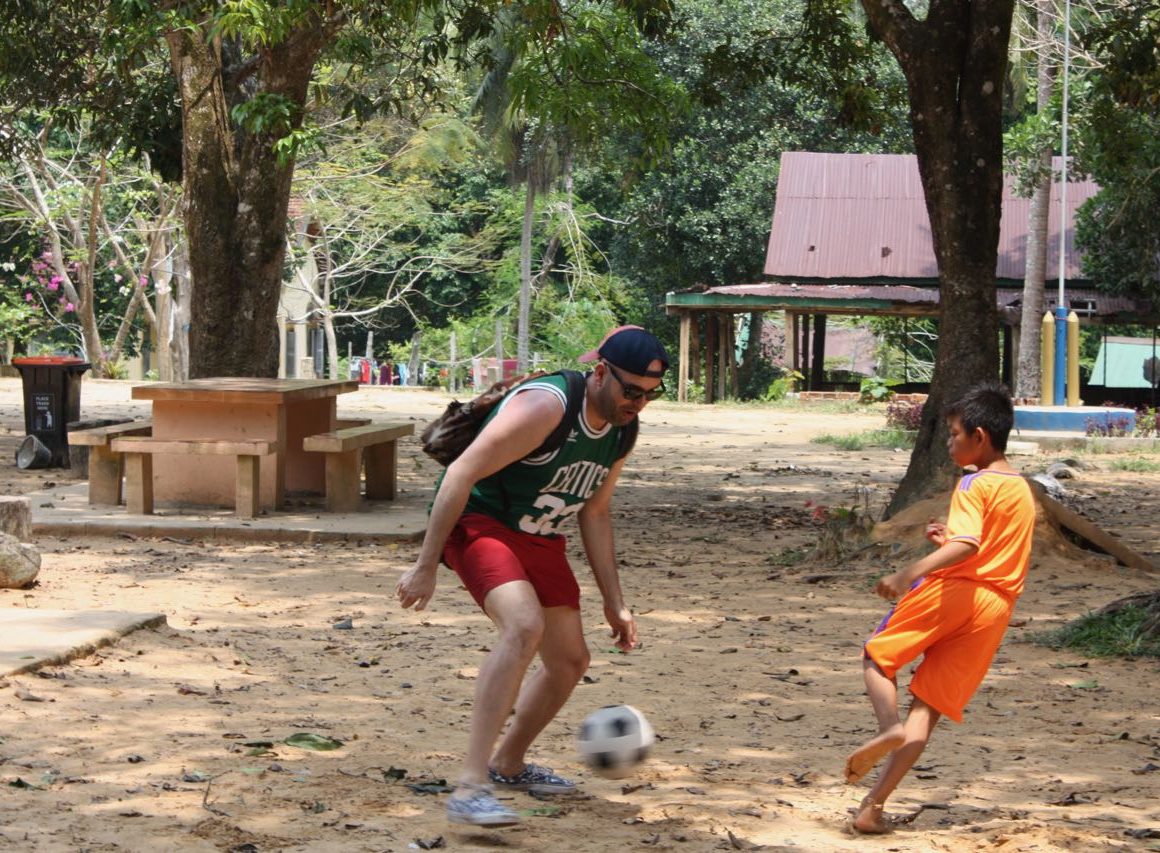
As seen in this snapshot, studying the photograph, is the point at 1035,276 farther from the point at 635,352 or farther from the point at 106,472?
the point at 635,352

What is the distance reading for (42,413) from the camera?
15891 mm

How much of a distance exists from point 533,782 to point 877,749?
1.12m

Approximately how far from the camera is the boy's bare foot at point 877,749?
4566mm

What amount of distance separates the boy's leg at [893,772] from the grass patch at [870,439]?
17.6 m

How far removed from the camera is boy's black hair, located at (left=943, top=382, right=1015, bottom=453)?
4.81m

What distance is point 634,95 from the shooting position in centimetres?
1459

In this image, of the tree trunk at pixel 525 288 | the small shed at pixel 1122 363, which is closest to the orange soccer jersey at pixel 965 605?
the small shed at pixel 1122 363

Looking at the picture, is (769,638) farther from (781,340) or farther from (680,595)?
(781,340)

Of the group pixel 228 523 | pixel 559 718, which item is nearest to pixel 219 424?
pixel 228 523

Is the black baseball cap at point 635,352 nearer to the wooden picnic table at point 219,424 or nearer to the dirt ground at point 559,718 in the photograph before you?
the dirt ground at point 559,718

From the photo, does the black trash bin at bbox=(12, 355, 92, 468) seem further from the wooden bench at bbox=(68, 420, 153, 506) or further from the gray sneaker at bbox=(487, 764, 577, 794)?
the gray sneaker at bbox=(487, 764, 577, 794)

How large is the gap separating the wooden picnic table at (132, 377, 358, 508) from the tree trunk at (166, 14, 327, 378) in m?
2.08

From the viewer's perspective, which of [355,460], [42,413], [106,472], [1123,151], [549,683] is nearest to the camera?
[549,683]

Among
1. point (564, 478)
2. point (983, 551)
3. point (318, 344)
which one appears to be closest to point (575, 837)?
point (564, 478)
